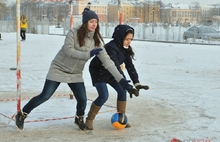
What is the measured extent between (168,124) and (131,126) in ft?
1.82

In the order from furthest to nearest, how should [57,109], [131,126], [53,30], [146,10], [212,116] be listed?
1. [146,10]
2. [53,30]
3. [57,109]
4. [212,116]
5. [131,126]

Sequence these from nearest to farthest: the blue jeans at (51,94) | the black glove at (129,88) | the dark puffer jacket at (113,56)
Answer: the black glove at (129,88) → the blue jeans at (51,94) → the dark puffer jacket at (113,56)

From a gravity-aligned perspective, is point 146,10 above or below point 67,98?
above

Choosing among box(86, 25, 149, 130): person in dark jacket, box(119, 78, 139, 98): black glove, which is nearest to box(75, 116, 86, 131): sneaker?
box(86, 25, 149, 130): person in dark jacket

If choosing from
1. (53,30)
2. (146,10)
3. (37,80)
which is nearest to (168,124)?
(37,80)

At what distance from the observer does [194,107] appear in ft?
23.9

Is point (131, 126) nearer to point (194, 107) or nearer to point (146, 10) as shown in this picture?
point (194, 107)

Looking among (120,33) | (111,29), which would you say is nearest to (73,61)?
(120,33)

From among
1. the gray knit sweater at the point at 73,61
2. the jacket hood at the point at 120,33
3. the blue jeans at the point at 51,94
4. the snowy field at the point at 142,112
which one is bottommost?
the snowy field at the point at 142,112

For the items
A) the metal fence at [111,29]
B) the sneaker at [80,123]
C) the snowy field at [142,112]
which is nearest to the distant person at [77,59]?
the sneaker at [80,123]

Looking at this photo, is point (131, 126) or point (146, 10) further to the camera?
point (146, 10)

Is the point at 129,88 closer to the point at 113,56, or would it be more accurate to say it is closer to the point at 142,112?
the point at 113,56

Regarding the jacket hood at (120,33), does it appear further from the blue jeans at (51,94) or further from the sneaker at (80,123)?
the sneaker at (80,123)

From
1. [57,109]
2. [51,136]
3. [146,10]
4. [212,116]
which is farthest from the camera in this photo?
[146,10]
